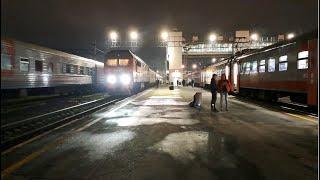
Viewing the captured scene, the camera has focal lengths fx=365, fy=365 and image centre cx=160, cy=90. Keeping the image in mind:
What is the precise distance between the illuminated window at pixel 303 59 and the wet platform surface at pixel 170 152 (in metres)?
4.44

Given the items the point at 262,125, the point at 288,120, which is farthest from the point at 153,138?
the point at 288,120

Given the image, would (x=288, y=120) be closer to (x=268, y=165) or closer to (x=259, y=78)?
(x=268, y=165)

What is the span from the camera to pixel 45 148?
7.70 meters

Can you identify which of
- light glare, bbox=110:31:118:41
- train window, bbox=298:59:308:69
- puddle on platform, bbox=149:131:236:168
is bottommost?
puddle on platform, bbox=149:131:236:168

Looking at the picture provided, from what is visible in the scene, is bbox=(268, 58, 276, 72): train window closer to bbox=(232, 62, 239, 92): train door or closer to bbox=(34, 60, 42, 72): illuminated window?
bbox=(232, 62, 239, 92): train door

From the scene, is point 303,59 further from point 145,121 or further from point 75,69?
point 75,69

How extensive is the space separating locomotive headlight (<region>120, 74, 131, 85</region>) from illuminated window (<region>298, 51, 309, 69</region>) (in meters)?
16.9

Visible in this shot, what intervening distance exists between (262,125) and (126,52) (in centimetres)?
2117

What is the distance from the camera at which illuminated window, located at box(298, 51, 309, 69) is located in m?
15.1

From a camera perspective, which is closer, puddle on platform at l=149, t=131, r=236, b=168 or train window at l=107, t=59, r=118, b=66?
puddle on platform at l=149, t=131, r=236, b=168

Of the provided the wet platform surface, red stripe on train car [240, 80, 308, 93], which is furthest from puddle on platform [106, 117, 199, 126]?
red stripe on train car [240, 80, 308, 93]

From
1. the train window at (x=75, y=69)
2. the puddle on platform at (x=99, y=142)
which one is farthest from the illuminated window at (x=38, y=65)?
the puddle on platform at (x=99, y=142)

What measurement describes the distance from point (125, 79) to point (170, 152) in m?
23.3

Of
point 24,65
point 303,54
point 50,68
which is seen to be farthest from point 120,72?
point 303,54
